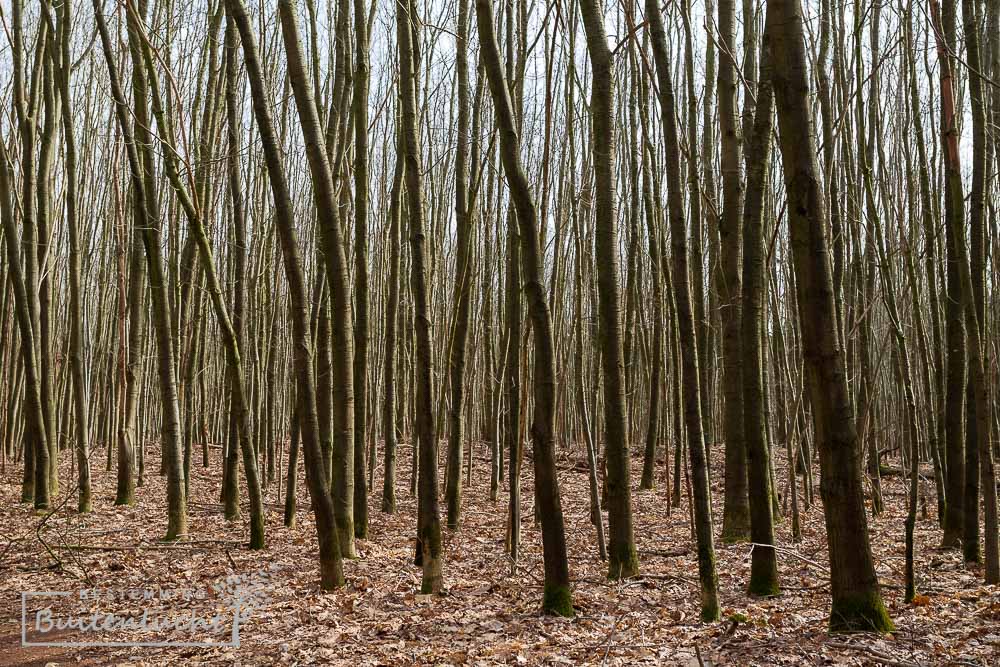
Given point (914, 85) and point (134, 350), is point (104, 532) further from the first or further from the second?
point (914, 85)

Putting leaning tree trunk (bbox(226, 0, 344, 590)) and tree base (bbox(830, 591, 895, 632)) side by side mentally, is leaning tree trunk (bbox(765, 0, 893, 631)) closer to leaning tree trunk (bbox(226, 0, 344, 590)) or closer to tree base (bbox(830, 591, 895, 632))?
tree base (bbox(830, 591, 895, 632))

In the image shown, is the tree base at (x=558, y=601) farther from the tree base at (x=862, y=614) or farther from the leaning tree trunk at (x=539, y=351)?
the tree base at (x=862, y=614)

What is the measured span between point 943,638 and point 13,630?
4.58 m

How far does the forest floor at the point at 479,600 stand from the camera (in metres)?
3.26

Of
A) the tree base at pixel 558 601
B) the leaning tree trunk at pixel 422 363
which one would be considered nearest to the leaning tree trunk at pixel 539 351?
the tree base at pixel 558 601

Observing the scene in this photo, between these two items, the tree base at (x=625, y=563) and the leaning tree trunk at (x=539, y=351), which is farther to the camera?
the tree base at (x=625, y=563)

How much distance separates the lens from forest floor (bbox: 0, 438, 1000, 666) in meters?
3.26

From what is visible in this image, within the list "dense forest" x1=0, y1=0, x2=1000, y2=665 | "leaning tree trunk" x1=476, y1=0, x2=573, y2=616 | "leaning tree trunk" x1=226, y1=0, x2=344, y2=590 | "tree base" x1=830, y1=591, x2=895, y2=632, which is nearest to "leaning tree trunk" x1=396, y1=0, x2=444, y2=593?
"dense forest" x1=0, y1=0, x2=1000, y2=665

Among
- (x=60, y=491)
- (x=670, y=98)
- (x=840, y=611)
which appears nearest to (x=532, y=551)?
(x=840, y=611)

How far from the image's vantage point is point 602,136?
446 centimetres

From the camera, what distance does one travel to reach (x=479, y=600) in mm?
4301

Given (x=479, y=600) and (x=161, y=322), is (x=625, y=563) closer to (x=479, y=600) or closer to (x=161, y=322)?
(x=479, y=600)

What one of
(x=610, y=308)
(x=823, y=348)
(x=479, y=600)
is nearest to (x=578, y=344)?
(x=610, y=308)

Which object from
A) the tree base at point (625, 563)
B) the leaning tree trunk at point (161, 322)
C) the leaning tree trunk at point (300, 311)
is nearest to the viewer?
the leaning tree trunk at point (300, 311)
